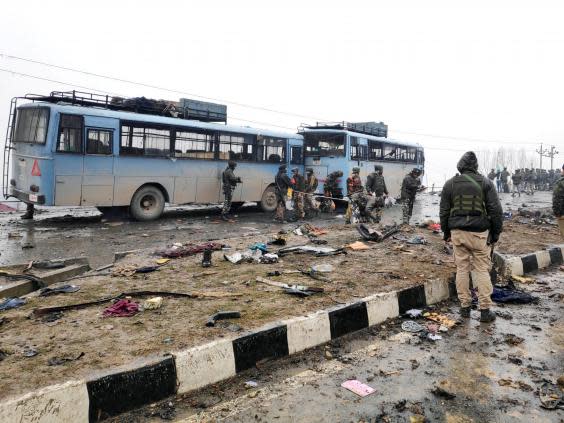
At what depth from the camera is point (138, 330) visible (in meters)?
3.25

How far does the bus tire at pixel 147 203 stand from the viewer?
36.1 ft

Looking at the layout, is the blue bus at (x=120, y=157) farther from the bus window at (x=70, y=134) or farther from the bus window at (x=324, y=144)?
the bus window at (x=324, y=144)

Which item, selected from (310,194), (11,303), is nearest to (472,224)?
(11,303)

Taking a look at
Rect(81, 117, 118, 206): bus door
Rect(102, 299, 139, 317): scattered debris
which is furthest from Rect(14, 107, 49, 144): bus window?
Rect(102, 299, 139, 317): scattered debris

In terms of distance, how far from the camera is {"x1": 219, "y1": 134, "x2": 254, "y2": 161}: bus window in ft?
42.1

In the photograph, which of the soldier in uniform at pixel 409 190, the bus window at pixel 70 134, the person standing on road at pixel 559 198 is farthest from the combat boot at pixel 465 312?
the bus window at pixel 70 134

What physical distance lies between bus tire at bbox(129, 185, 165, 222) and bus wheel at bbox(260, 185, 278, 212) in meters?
3.88

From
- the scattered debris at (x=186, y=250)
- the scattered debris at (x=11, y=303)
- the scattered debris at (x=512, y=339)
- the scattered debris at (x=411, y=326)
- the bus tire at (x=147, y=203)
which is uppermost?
the bus tire at (x=147, y=203)

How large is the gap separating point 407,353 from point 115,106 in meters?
10.2

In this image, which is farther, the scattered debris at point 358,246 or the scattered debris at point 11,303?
the scattered debris at point 358,246

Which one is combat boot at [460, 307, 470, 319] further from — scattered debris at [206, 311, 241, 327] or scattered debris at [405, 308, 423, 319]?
scattered debris at [206, 311, 241, 327]

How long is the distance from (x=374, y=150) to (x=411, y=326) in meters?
14.1

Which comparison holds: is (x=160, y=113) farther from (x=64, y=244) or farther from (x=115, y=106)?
(x=64, y=244)

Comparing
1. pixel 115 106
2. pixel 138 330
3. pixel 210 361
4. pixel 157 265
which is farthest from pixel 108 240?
pixel 210 361
